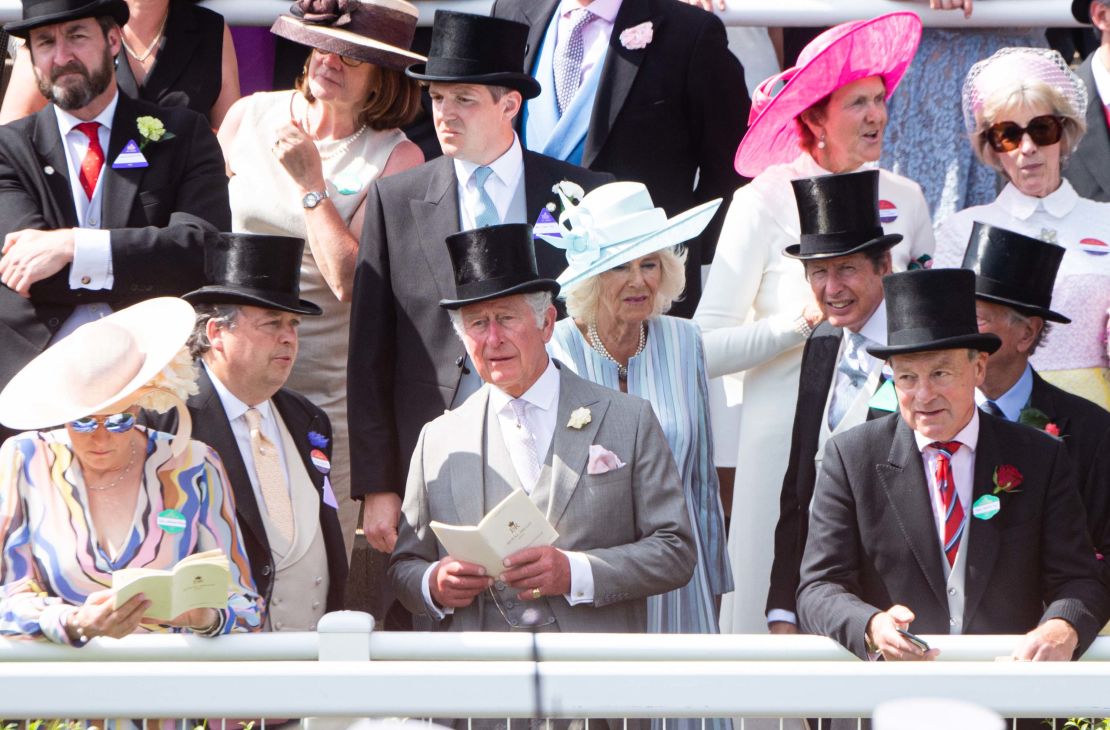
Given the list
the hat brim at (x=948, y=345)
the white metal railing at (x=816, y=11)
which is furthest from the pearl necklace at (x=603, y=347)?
the white metal railing at (x=816, y=11)

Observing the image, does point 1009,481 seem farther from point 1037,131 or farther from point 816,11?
point 816,11

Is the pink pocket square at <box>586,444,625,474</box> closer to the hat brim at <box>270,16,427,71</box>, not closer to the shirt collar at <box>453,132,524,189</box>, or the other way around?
the shirt collar at <box>453,132,524,189</box>

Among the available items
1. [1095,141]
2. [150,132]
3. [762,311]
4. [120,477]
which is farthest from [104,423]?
[1095,141]

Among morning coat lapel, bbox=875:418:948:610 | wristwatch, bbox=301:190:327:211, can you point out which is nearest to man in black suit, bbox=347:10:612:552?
wristwatch, bbox=301:190:327:211

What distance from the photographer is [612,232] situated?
5359 millimetres

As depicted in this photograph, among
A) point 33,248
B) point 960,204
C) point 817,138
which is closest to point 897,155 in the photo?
point 960,204

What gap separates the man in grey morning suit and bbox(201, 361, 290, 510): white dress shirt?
0.39 m

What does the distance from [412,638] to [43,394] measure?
1327mm

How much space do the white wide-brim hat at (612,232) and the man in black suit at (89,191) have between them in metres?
1.12

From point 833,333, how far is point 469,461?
1.34 m

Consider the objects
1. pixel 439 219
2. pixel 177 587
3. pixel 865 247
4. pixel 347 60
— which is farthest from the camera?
pixel 347 60

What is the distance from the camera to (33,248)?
17.5ft

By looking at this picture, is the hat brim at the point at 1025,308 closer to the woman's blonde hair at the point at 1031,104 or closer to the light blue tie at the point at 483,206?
the woman's blonde hair at the point at 1031,104

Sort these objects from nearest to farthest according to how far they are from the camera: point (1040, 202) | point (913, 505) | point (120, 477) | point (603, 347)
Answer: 1. point (120, 477)
2. point (913, 505)
3. point (603, 347)
4. point (1040, 202)
